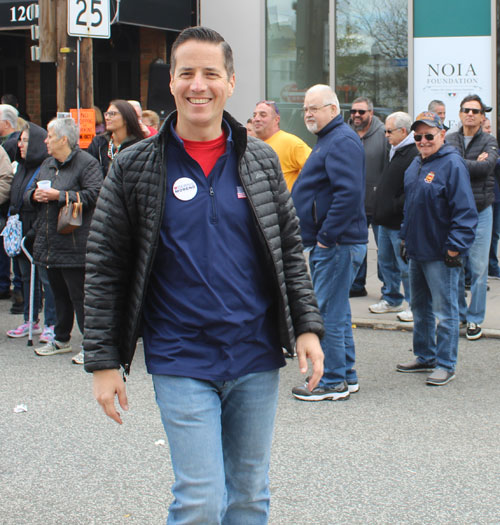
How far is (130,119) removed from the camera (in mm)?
7832

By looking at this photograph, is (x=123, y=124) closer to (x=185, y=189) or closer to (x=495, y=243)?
(x=495, y=243)

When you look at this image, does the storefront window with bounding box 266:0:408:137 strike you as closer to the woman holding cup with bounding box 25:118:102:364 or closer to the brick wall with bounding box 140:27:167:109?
the brick wall with bounding box 140:27:167:109

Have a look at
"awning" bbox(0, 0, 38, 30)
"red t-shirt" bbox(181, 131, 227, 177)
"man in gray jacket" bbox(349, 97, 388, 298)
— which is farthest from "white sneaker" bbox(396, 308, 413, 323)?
"awning" bbox(0, 0, 38, 30)

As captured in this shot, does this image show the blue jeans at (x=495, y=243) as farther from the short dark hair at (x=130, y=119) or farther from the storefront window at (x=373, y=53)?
the short dark hair at (x=130, y=119)

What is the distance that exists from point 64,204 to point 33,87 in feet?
38.6

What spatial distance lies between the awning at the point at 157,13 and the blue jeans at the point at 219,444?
11.4 metres

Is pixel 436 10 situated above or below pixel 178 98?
above

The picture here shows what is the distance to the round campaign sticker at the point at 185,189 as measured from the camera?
9.55ft

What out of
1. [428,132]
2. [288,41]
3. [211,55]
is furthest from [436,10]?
[211,55]

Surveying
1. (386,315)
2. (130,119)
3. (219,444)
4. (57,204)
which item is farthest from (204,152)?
(386,315)

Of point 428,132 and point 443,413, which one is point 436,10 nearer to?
point 428,132

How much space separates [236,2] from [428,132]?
8451 millimetres

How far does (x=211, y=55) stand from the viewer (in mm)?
2896

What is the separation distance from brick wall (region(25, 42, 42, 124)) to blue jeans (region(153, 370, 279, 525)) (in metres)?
15.9
